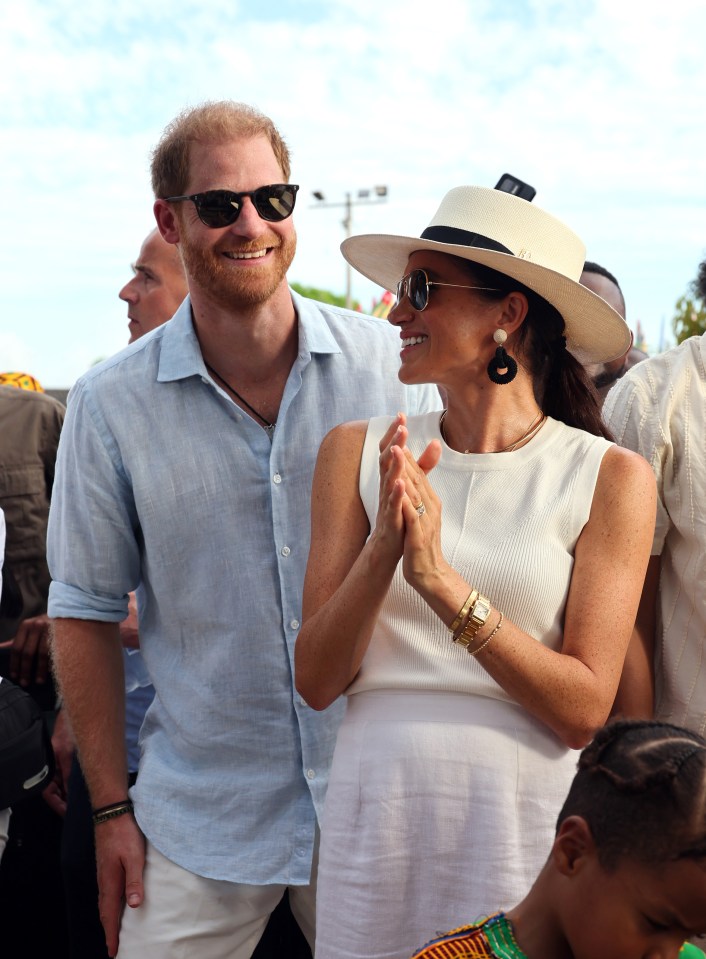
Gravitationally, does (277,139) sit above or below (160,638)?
above

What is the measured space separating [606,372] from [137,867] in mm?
2702

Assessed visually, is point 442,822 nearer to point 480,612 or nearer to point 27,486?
point 480,612

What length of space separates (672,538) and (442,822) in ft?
3.05

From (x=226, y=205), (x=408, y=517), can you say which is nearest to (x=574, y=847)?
(x=408, y=517)

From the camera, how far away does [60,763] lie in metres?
4.32

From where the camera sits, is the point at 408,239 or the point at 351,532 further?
the point at 408,239

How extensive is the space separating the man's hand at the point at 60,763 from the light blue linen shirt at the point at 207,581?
1.31 meters

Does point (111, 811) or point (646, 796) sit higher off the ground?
point (646, 796)

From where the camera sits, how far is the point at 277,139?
326 cm

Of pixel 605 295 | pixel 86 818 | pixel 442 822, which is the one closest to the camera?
pixel 442 822

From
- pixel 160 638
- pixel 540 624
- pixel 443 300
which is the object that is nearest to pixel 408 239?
pixel 443 300

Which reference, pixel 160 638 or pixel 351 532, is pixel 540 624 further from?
pixel 160 638

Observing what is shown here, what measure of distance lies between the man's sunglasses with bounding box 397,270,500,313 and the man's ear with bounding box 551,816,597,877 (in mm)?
1271

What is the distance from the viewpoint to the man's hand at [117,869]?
2.94 metres
